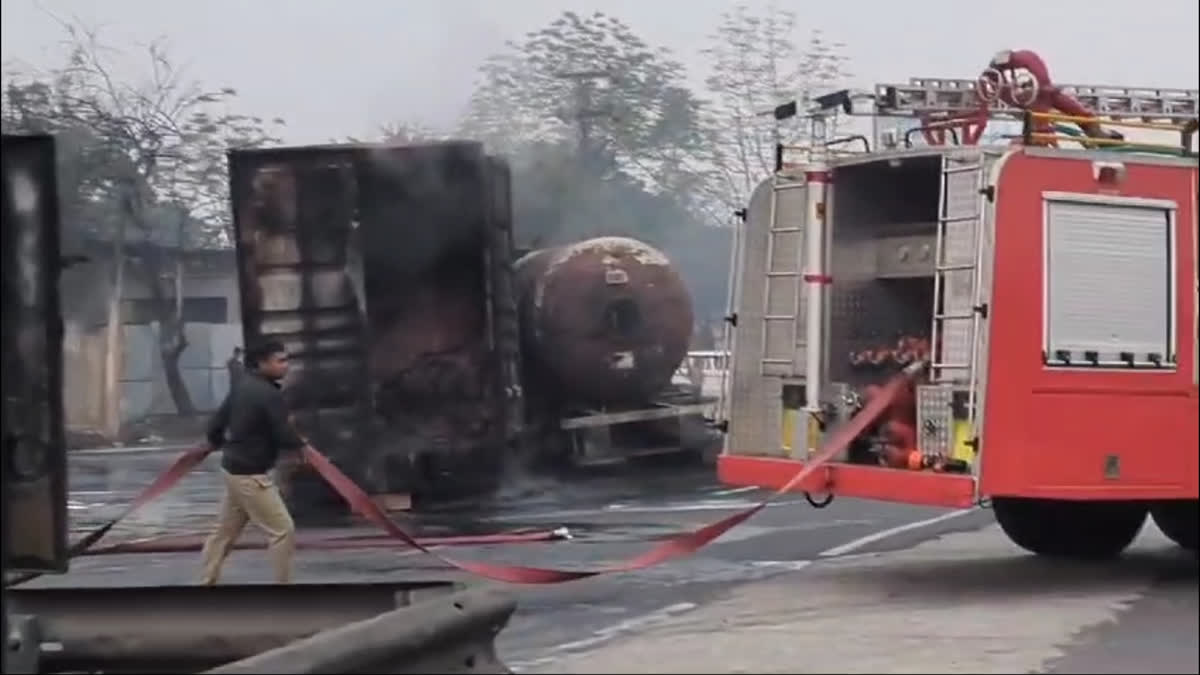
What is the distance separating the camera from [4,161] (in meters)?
4.39

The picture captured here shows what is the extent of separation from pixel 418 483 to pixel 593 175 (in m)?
2.83

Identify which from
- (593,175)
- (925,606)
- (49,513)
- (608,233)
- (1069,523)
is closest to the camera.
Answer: (49,513)

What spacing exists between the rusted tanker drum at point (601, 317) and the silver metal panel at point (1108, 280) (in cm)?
822

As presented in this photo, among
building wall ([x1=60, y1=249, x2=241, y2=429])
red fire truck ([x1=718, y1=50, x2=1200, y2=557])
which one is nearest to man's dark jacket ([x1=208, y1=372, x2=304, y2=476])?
red fire truck ([x1=718, y1=50, x2=1200, y2=557])

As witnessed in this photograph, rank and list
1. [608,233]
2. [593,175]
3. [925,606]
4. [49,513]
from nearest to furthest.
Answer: [49,513] → [925,606] → [593,175] → [608,233]

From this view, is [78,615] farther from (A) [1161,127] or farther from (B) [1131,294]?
(A) [1161,127]

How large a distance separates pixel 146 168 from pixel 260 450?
6.79 meters

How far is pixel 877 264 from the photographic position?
10906 mm

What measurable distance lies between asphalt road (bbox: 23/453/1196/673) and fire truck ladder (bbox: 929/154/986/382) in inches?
46.3

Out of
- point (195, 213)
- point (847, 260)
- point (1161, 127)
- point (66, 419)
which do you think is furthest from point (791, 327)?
point (195, 213)

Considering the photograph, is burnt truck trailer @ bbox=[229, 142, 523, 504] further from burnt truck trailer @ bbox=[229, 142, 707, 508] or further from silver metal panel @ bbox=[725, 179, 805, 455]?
silver metal panel @ bbox=[725, 179, 805, 455]

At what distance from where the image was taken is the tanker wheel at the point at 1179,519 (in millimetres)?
10750

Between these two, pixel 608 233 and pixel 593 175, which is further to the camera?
pixel 608 233

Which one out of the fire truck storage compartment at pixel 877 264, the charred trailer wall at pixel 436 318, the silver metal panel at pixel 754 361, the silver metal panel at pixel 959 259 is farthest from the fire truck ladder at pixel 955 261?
the charred trailer wall at pixel 436 318
